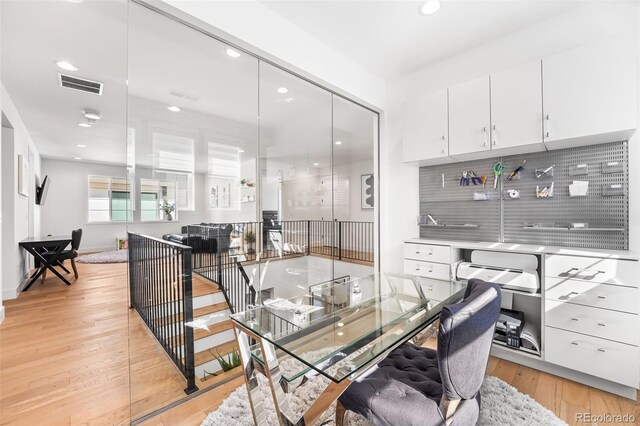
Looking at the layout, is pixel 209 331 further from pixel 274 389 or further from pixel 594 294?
pixel 594 294

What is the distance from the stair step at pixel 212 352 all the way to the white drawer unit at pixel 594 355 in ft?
7.91

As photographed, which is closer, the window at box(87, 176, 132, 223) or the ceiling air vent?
the ceiling air vent

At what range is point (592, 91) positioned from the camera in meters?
1.98

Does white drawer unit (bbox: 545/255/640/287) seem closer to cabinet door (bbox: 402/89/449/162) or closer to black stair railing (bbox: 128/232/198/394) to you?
cabinet door (bbox: 402/89/449/162)

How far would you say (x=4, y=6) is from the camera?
2.15m

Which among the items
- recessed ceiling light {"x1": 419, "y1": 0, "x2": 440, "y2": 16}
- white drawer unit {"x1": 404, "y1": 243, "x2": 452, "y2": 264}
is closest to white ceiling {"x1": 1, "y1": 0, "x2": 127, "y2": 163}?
recessed ceiling light {"x1": 419, "y1": 0, "x2": 440, "y2": 16}

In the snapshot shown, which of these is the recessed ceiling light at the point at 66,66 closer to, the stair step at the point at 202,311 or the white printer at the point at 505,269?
Answer: the stair step at the point at 202,311

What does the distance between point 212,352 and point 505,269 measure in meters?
2.49

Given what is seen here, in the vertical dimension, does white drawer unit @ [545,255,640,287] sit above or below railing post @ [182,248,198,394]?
above

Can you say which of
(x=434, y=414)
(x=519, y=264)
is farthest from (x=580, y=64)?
(x=434, y=414)

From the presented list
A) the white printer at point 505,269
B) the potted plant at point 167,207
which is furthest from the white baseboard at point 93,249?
the white printer at point 505,269

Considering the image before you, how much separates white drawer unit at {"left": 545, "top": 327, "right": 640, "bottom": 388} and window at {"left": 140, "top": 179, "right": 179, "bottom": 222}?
9.51ft

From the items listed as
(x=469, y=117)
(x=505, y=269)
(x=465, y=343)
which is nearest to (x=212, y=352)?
(x=465, y=343)

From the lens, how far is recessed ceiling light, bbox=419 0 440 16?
2133 mm
